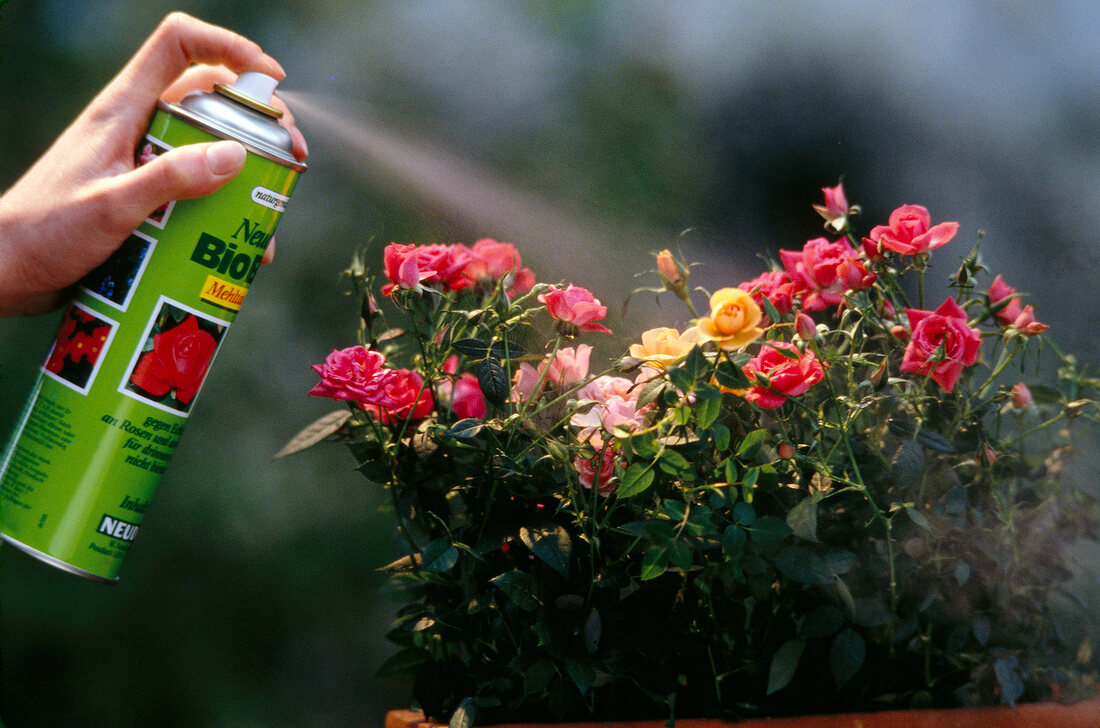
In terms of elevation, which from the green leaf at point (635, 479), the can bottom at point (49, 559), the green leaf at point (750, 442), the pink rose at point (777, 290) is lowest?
the can bottom at point (49, 559)

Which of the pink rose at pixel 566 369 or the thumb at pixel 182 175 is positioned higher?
the thumb at pixel 182 175

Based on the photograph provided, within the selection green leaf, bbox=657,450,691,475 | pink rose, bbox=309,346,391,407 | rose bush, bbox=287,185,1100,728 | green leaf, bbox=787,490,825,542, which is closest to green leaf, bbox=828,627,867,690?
rose bush, bbox=287,185,1100,728

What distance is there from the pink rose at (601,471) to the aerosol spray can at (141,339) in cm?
35

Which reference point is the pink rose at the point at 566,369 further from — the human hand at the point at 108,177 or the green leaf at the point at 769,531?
the human hand at the point at 108,177

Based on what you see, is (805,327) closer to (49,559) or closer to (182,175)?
(182,175)

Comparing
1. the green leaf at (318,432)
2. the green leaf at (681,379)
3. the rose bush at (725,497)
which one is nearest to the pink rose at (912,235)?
the rose bush at (725,497)

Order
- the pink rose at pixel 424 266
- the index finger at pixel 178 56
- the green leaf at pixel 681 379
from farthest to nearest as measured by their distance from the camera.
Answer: the index finger at pixel 178 56 < the pink rose at pixel 424 266 < the green leaf at pixel 681 379

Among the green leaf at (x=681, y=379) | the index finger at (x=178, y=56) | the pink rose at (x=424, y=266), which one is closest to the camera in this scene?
the green leaf at (x=681, y=379)

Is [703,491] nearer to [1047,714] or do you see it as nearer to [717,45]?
[1047,714]

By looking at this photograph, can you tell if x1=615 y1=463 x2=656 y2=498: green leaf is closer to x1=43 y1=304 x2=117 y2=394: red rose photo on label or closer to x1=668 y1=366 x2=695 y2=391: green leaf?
x1=668 y1=366 x2=695 y2=391: green leaf

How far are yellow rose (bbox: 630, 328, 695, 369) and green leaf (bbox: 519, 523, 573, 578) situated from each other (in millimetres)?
150

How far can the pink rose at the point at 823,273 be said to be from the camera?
64cm

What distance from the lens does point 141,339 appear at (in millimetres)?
663

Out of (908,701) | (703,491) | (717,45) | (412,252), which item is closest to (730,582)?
(703,491)
